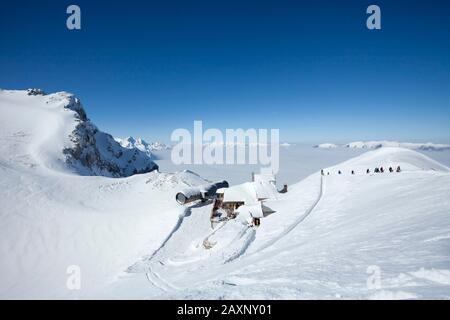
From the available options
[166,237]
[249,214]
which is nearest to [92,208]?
[166,237]

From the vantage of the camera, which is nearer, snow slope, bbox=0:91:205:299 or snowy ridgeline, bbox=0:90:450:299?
snowy ridgeline, bbox=0:90:450:299

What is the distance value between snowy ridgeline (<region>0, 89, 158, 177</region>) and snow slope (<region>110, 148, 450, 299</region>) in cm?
5428

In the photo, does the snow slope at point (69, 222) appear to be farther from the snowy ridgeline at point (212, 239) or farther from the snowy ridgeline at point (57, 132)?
the snowy ridgeline at point (57, 132)

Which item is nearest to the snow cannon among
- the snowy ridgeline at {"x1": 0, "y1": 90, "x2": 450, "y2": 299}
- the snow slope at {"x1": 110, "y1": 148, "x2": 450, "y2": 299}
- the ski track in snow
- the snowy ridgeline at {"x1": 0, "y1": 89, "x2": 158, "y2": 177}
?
the snowy ridgeline at {"x1": 0, "y1": 90, "x2": 450, "y2": 299}

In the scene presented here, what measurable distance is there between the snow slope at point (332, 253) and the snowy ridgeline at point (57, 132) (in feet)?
178

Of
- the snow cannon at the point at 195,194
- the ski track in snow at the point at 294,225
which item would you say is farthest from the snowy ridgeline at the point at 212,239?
the snow cannon at the point at 195,194

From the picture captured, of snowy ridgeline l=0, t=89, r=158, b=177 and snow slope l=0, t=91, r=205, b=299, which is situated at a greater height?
snowy ridgeline l=0, t=89, r=158, b=177

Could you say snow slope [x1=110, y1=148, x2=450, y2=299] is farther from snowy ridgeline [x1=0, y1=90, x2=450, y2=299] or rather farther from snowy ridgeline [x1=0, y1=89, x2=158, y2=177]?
snowy ridgeline [x1=0, y1=89, x2=158, y2=177]

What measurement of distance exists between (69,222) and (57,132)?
65302 millimetres

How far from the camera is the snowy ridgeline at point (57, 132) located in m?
72.3

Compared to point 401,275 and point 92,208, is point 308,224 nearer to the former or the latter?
point 401,275

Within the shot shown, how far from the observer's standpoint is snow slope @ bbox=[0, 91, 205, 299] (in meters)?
26.2

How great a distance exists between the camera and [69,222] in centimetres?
3453

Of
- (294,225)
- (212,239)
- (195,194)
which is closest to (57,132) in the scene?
(195,194)
